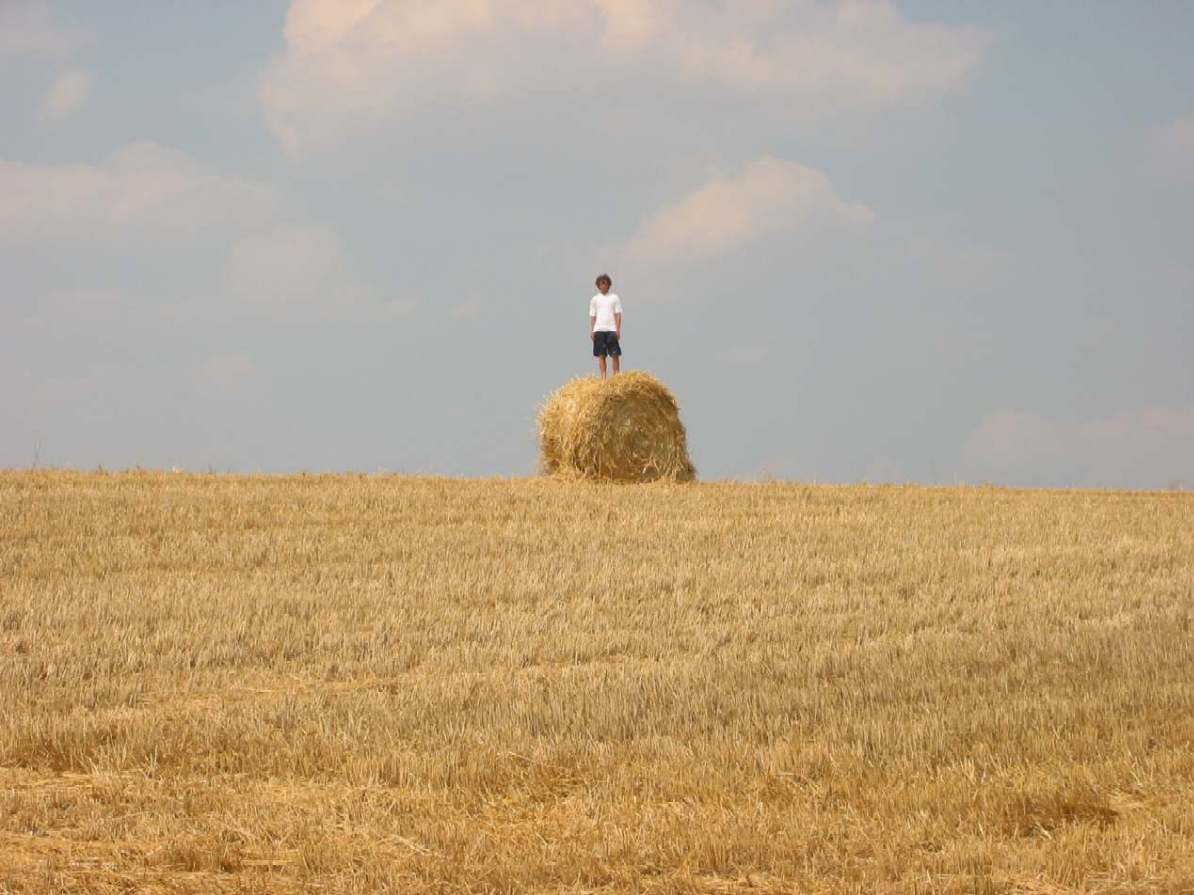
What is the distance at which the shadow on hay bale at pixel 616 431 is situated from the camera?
19500 mm

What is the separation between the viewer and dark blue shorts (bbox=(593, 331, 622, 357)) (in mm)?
21062

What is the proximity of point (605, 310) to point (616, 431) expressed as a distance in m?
2.33

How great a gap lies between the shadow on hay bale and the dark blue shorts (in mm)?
1108

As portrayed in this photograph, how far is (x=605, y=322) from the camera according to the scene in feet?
68.7

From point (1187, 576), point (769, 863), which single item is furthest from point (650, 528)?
point (769, 863)

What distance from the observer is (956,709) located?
7.83 metres

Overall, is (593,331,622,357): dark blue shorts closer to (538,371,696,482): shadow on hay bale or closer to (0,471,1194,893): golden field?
(538,371,696,482): shadow on hay bale

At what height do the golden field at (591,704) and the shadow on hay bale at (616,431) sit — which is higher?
the shadow on hay bale at (616,431)

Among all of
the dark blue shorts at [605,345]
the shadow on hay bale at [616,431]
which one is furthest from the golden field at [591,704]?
the dark blue shorts at [605,345]

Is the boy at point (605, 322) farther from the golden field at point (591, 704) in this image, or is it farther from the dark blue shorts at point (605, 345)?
the golden field at point (591, 704)

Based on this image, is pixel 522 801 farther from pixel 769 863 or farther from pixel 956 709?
pixel 956 709

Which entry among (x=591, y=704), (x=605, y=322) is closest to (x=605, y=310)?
(x=605, y=322)

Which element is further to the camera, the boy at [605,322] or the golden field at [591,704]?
the boy at [605,322]

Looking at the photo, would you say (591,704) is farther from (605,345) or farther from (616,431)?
(605,345)
